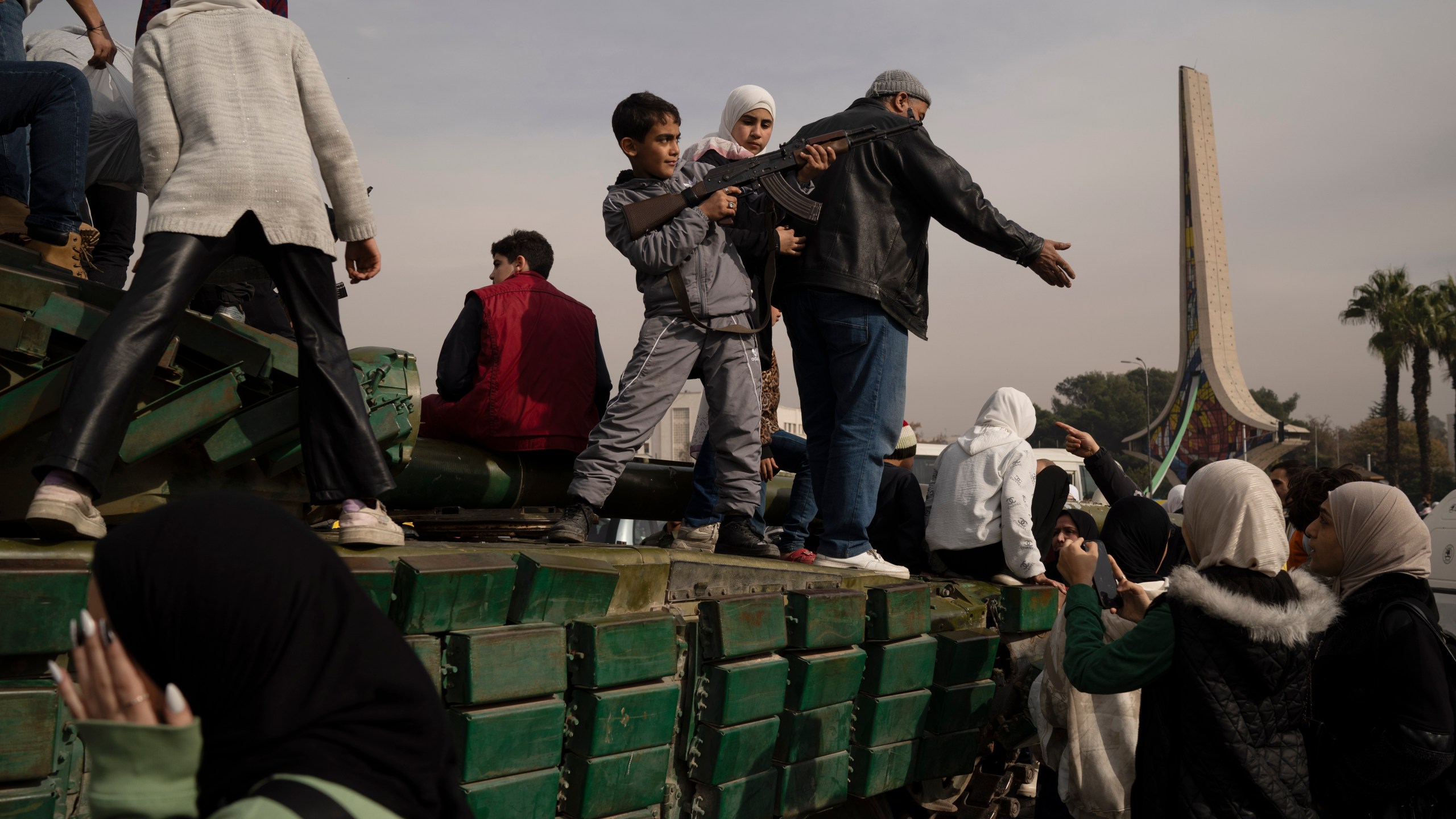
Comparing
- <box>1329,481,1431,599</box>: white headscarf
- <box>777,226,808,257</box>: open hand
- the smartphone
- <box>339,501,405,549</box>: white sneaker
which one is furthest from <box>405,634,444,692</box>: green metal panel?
the smartphone

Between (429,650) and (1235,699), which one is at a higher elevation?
(429,650)

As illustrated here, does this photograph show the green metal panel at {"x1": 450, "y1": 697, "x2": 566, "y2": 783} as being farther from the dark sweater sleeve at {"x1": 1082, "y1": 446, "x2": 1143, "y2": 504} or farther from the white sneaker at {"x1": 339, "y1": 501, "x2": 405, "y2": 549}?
the dark sweater sleeve at {"x1": 1082, "y1": 446, "x2": 1143, "y2": 504}

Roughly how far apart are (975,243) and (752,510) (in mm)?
1416

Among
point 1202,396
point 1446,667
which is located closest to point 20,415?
point 1446,667

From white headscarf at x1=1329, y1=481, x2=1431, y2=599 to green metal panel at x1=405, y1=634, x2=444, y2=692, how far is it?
2618 millimetres

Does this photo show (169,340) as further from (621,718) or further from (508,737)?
(621,718)

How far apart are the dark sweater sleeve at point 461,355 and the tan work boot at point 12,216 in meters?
1.48

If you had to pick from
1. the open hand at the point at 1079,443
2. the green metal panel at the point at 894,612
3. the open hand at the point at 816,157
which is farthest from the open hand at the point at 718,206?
the open hand at the point at 1079,443

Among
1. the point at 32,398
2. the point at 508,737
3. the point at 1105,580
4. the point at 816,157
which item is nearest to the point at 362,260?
the point at 32,398

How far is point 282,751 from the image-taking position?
4.06ft

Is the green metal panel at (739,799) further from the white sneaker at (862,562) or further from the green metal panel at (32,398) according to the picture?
the green metal panel at (32,398)

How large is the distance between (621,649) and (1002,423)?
125 inches

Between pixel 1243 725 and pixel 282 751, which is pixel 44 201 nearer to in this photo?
pixel 282 751

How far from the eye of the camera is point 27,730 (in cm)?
209
